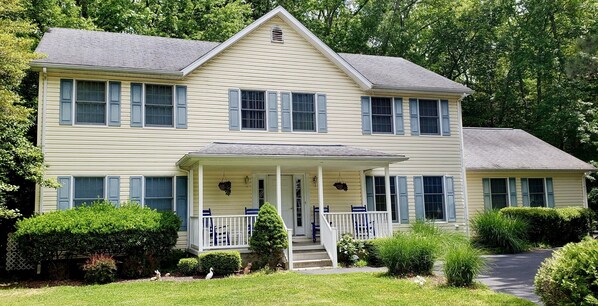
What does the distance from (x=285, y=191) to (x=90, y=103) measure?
6500mm

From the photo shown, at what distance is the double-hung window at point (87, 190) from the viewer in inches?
534

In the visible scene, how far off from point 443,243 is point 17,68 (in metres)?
11.1

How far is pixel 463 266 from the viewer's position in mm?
9344

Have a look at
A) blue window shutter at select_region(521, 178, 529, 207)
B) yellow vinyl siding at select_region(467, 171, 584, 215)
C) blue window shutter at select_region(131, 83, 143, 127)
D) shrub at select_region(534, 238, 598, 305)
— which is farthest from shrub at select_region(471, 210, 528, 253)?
blue window shutter at select_region(131, 83, 143, 127)

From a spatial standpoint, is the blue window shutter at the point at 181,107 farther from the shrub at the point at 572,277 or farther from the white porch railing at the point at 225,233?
the shrub at the point at 572,277

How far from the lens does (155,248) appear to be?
12.1 metres

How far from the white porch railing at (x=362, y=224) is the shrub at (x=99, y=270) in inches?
242

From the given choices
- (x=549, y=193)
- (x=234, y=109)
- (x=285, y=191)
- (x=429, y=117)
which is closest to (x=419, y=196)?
(x=429, y=117)

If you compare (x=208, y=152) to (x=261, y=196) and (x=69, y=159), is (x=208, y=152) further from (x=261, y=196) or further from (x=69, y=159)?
(x=69, y=159)

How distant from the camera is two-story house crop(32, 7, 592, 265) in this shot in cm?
1363

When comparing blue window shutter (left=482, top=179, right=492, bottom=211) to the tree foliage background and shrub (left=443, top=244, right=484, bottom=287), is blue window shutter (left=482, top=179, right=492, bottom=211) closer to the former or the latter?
the tree foliage background

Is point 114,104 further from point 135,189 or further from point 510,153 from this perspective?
point 510,153

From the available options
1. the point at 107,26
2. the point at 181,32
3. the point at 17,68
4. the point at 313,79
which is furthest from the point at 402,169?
the point at 107,26

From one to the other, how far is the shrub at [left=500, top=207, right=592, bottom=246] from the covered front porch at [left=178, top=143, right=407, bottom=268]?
18.2 ft
